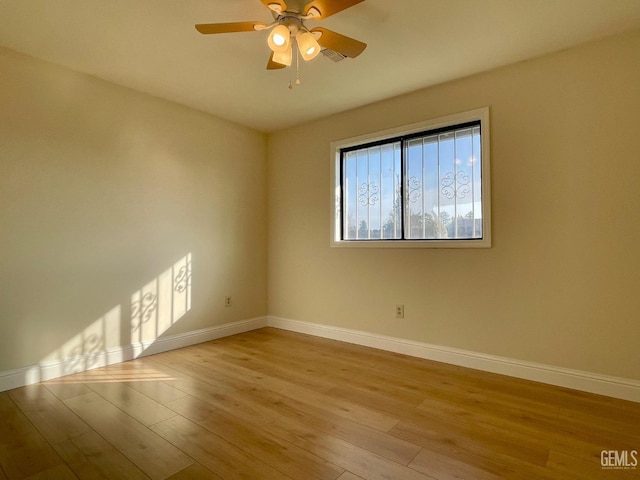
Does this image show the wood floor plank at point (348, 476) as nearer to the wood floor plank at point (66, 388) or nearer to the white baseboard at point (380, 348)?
the white baseboard at point (380, 348)

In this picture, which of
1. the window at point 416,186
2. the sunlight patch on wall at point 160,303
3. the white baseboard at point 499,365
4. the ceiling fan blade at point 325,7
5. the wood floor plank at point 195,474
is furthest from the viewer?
the sunlight patch on wall at point 160,303

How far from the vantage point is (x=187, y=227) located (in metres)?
3.59

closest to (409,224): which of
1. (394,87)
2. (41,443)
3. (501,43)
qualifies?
(394,87)

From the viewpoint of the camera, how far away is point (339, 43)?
1991 mm

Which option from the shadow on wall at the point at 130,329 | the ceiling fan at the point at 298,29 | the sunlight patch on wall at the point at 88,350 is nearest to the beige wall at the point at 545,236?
the ceiling fan at the point at 298,29

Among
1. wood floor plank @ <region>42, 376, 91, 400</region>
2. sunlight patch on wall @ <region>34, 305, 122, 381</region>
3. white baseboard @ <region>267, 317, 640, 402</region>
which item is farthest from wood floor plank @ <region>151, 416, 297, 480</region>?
white baseboard @ <region>267, 317, 640, 402</region>

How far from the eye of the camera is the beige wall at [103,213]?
8.27 ft

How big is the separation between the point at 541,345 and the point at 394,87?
2532 millimetres

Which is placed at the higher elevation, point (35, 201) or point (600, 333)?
point (35, 201)

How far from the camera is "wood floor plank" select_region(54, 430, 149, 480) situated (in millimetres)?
1518

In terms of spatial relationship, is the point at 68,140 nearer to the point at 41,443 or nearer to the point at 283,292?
the point at 41,443

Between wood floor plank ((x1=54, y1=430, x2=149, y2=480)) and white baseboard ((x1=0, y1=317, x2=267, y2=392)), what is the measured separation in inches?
44.7

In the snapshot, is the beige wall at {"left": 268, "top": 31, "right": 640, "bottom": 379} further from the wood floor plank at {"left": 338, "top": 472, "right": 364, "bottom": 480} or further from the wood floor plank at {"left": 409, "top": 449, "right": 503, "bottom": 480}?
the wood floor plank at {"left": 338, "top": 472, "right": 364, "bottom": 480}

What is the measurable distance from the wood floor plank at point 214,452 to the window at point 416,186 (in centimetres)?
226
